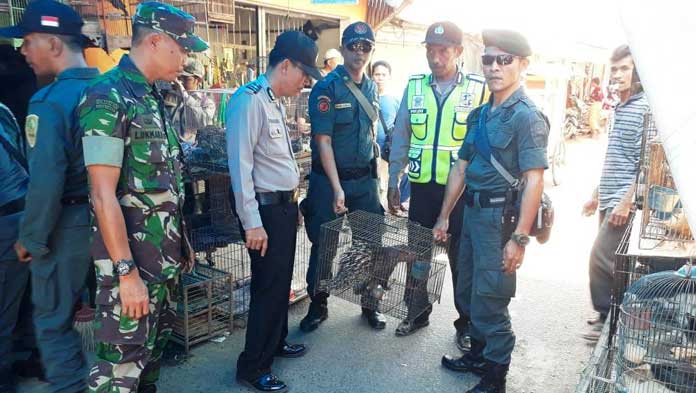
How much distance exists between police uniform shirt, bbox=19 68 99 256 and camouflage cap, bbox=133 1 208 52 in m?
0.57

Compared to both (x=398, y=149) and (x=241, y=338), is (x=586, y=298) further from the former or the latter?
(x=241, y=338)

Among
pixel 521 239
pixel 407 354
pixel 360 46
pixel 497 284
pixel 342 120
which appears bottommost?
pixel 407 354

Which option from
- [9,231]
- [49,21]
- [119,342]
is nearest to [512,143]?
[119,342]

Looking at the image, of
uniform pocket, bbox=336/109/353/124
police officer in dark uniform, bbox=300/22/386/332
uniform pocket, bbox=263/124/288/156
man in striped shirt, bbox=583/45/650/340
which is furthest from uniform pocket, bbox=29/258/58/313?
man in striped shirt, bbox=583/45/650/340

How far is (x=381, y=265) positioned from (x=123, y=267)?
1.88 meters

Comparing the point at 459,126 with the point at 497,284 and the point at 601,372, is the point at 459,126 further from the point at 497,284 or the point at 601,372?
the point at 601,372

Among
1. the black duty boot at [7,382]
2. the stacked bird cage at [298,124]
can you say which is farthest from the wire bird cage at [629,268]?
the black duty boot at [7,382]

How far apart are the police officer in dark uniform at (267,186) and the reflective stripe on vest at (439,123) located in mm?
1025

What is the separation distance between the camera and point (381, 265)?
361 centimetres

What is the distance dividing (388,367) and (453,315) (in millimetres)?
995

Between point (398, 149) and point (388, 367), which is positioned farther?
point (398, 149)

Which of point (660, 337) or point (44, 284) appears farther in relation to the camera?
point (44, 284)

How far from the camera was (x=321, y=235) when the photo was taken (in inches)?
141

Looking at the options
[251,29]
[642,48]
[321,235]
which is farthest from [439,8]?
[642,48]
